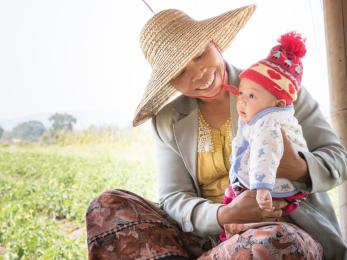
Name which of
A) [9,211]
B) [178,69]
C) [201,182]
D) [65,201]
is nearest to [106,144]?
[65,201]

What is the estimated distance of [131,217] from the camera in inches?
70.1

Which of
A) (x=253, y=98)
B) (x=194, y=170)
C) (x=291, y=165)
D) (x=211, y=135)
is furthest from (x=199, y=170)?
(x=253, y=98)

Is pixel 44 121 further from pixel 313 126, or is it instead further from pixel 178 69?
pixel 313 126

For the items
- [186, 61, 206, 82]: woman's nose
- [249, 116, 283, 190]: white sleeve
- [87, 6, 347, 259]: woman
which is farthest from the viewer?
[186, 61, 206, 82]: woman's nose

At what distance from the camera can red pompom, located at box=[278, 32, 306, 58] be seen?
1.44m

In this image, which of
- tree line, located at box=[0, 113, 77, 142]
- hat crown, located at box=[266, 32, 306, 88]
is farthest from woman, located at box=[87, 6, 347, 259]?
tree line, located at box=[0, 113, 77, 142]

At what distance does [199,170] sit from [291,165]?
0.52 m

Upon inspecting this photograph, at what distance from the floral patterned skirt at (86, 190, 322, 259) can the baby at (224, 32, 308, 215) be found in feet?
0.54

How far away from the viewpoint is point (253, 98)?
1395 mm

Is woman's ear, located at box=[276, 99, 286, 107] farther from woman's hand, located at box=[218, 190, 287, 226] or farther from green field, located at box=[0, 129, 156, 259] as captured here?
green field, located at box=[0, 129, 156, 259]

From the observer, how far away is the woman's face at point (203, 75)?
1754mm

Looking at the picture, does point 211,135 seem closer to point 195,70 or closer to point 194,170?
point 194,170

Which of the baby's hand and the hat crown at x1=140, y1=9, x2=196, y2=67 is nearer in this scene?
the baby's hand

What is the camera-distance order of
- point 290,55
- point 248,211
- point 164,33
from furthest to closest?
1. point 164,33
2. point 248,211
3. point 290,55
